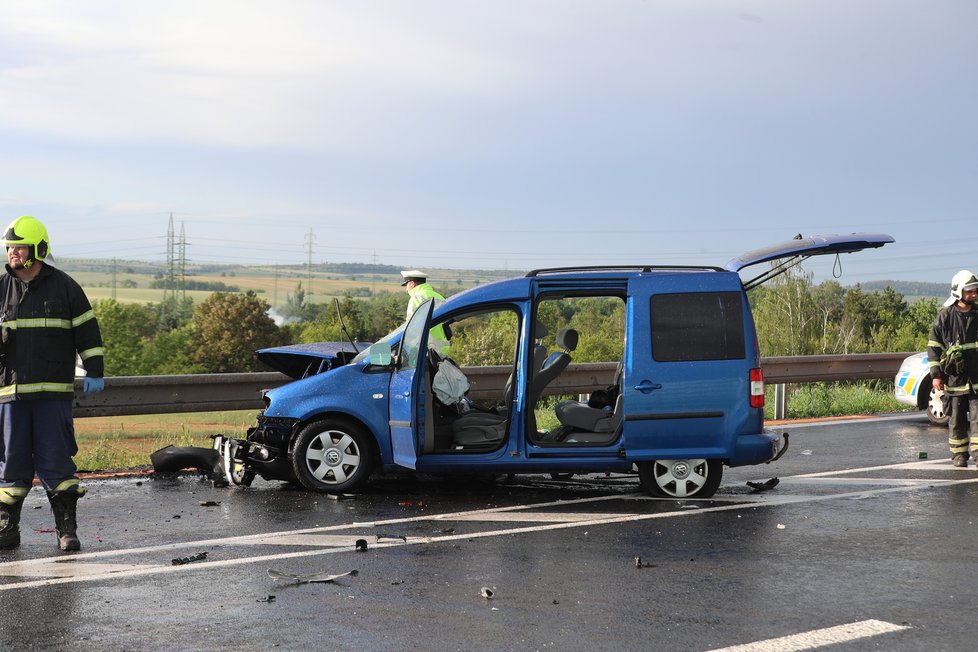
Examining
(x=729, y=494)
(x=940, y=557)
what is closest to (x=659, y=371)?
(x=729, y=494)

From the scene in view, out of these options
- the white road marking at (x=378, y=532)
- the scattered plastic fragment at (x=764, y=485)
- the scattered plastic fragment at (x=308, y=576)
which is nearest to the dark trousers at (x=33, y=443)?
the white road marking at (x=378, y=532)

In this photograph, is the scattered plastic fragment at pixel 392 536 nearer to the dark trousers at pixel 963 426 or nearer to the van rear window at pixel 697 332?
the van rear window at pixel 697 332

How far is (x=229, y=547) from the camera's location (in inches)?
286

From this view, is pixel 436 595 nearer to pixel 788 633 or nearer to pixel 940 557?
pixel 788 633

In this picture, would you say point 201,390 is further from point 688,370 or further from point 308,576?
point 308,576

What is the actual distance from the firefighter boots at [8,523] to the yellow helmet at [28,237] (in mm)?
1591

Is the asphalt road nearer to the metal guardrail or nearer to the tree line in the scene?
the metal guardrail

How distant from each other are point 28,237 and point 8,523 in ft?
6.05

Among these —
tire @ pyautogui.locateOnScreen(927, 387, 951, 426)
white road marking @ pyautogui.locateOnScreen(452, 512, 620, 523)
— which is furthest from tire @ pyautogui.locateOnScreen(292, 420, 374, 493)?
tire @ pyautogui.locateOnScreen(927, 387, 951, 426)

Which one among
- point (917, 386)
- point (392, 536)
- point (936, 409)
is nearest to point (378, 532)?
point (392, 536)

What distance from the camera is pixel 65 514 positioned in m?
7.31

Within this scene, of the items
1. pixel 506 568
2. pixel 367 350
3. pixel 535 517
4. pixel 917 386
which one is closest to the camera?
pixel 506 568

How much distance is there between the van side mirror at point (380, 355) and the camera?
9219 mm

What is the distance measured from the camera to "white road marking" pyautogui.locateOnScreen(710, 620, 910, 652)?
5016 millimetres
